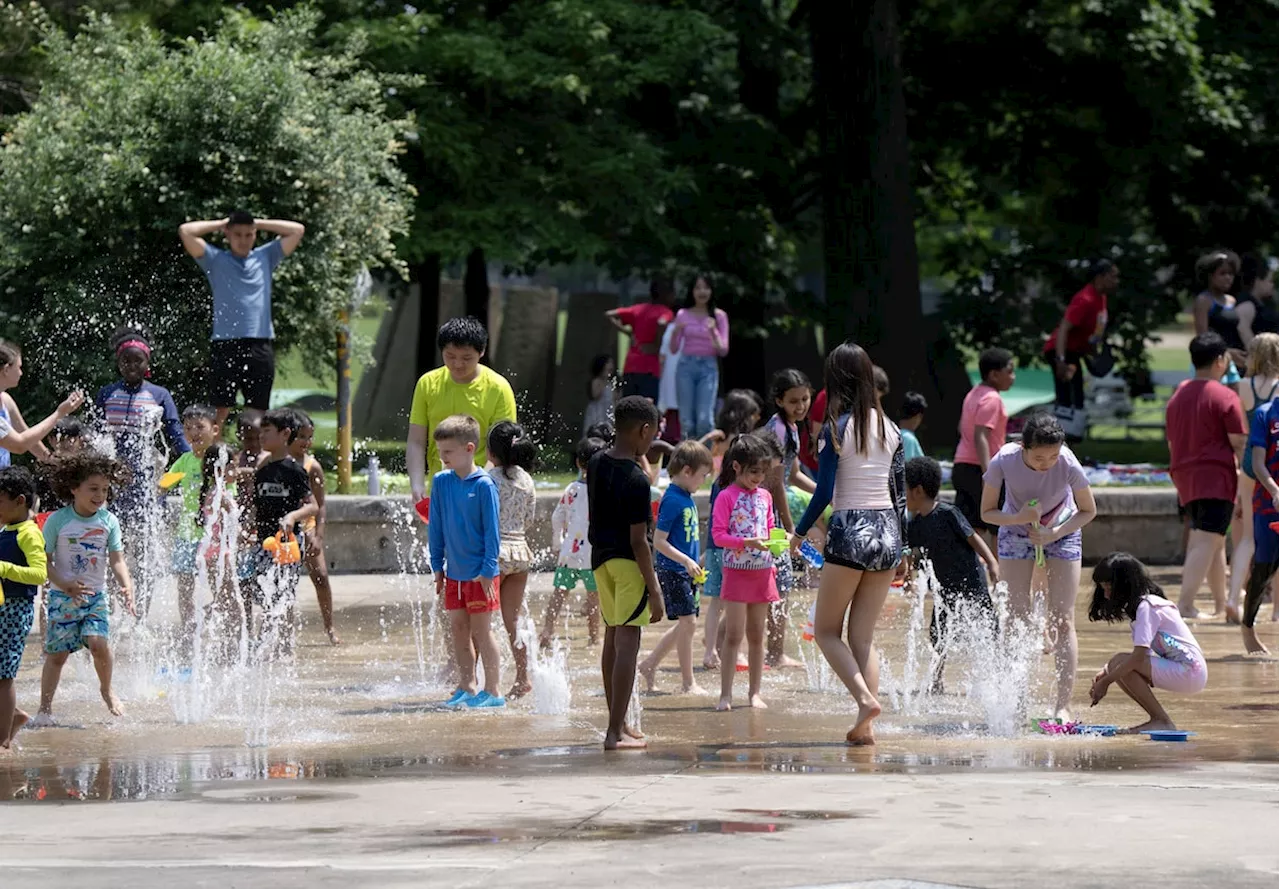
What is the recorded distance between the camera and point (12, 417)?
11.5 metres

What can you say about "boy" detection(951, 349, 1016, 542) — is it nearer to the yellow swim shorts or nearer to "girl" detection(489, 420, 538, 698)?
"girl" detection(489, 420, 538, 698)

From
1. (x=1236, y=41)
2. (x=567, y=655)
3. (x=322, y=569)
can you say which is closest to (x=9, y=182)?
(x=322, y=569)

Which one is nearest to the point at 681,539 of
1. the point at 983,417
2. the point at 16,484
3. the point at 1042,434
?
the point at 1042,434

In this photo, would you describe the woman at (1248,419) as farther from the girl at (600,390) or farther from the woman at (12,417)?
the girl at (600,390)

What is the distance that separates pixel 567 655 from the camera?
11617 mm

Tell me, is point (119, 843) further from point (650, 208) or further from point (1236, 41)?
point (1236, 41)

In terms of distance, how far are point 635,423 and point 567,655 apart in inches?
135

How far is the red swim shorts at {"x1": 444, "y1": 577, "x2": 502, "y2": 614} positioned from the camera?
977 centimetres

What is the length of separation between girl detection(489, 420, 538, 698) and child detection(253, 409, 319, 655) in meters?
1.41

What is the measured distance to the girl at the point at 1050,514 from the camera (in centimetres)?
922

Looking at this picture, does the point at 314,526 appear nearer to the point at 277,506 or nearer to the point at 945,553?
the point at 277,506

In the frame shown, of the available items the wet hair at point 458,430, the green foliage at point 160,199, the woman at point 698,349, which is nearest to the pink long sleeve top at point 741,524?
the wet hair at point 458,430

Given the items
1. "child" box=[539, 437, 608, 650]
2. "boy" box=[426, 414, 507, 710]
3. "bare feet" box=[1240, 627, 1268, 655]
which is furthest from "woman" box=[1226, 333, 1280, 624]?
"boy" box=[426, 414, 507, 710]

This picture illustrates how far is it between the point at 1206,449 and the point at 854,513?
14.2 ft
